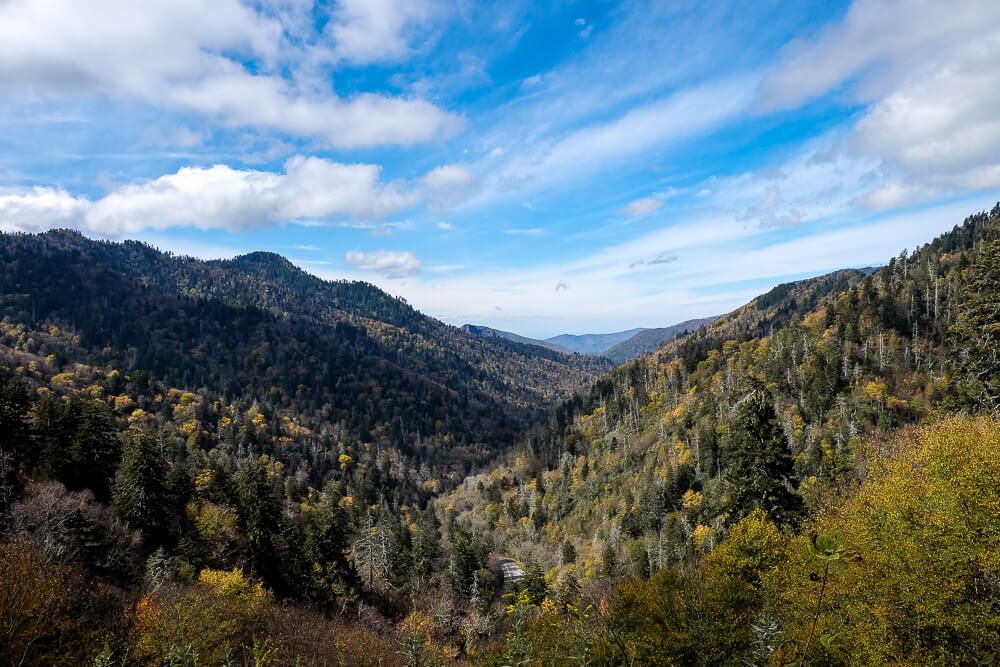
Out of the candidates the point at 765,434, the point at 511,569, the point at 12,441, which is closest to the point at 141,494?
the point at 12,441

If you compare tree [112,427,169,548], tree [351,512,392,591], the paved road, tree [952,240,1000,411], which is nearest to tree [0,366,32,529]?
tree [112,427,169,548]

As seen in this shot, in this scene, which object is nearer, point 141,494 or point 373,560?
point 141,494

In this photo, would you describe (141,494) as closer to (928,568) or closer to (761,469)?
(761,469)

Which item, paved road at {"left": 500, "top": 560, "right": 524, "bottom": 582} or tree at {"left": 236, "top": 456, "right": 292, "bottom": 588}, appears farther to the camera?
paved road at {"left": 500, "top": 560, "right": 524, "bottom": 582}

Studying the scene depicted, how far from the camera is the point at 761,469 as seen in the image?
112ft

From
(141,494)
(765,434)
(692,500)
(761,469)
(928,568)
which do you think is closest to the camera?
(928,568)

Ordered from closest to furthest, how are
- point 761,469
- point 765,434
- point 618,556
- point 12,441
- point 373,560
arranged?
point 761,469, point 765,434, point 12,441, point 373,560, point 618,556

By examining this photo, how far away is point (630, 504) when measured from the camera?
13225cm

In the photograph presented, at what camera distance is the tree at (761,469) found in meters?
33.6

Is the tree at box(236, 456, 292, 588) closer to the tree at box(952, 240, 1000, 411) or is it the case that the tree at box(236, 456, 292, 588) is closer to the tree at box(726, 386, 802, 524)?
the tree at box(726, 386, 802, 524)

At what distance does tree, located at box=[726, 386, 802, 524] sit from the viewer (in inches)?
1324

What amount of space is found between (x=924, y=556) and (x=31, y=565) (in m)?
46.0

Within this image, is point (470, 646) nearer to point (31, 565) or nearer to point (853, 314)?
point (31, 565)

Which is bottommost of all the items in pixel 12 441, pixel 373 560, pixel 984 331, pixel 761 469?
pixel 373 560
